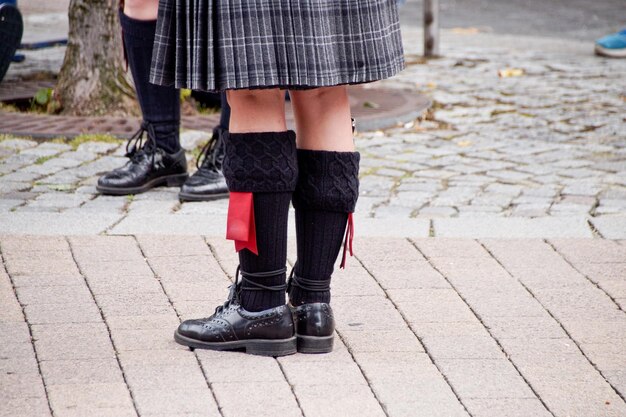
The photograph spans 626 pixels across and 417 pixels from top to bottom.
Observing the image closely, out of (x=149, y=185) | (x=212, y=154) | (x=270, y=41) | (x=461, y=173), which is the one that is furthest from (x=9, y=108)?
(x=270, y=41)

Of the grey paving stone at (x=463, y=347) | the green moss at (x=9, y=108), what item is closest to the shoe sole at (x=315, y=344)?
the grey paving stone at (x=463, y=347)

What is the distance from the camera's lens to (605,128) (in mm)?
5270

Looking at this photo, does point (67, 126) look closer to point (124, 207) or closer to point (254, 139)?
point (124, 207)

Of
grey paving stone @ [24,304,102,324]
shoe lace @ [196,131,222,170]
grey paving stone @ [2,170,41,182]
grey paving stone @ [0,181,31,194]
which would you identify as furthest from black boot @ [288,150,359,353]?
grey paving stone @ [2,170,41,182]

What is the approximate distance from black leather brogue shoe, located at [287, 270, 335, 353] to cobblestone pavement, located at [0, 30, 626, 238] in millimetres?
962

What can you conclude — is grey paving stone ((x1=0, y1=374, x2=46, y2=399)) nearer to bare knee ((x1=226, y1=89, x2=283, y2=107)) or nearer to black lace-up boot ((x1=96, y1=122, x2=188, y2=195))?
bare knee ((x1=226, y1=89, x2=283, y2=107))

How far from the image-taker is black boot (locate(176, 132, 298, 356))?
7.73 feet

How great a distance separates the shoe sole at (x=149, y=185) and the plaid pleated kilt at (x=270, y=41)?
1.60 m

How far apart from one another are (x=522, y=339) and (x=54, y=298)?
1.25m

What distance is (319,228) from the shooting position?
2461 mm

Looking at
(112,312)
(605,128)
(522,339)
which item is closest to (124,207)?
(112,312)

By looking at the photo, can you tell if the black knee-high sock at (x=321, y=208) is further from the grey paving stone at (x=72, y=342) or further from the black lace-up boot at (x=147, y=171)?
the black lace-up boot at (x=147, y=171)

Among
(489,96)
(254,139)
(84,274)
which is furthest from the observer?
(489,96)

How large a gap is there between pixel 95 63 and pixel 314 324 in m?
3.06
